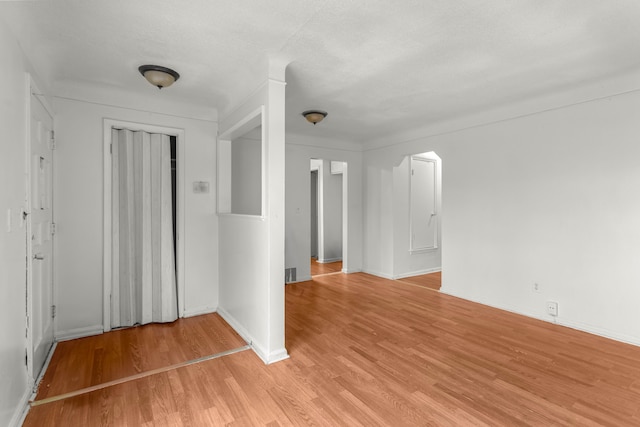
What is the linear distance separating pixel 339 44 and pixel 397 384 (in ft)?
8.48

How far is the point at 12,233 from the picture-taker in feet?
6.21

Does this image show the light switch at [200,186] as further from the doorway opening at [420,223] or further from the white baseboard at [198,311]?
the doorway opening at [420,223]

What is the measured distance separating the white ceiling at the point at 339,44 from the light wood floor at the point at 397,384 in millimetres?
2486

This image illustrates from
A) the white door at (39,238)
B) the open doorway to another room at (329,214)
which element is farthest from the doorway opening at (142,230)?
the open doorway to another room at (329,214)

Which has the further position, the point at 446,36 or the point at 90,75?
the point at 90,75

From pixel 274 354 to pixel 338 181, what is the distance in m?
5.07

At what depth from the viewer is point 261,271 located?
2.77 m

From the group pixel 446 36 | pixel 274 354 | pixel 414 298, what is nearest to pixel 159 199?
pixel 274 354

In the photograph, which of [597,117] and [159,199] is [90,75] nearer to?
[159,199]

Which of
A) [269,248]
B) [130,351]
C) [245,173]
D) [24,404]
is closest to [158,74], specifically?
[269,248]

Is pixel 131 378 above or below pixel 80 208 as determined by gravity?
below

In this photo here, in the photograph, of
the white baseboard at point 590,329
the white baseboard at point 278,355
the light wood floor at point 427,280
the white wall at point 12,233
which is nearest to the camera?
the white wall at point 12,233

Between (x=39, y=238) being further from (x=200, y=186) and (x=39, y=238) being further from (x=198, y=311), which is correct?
(x=198, y=311)

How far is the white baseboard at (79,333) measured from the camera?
3.07 metres
